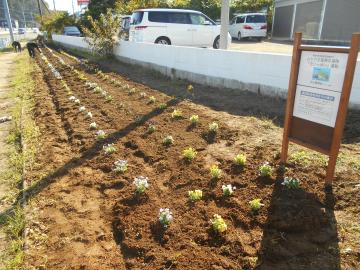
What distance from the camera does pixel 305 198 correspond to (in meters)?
→ 3.68

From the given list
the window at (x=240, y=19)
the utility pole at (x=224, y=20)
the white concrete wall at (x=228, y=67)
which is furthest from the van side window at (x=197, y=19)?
the window at (x=240, y=19)

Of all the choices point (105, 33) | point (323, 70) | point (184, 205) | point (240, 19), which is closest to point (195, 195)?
point (184, 205)

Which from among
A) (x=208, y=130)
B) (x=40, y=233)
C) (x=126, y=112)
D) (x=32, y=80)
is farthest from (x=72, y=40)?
(x=40, y=233)

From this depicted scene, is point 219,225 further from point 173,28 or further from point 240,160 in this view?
point 173,28

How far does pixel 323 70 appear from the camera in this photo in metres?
3.72

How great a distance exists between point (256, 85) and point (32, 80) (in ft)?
30.9

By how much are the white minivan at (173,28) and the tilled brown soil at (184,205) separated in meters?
9.78

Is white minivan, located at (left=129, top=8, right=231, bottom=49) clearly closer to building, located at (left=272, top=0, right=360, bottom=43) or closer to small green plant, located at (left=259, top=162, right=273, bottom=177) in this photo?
building, located at (left=272, top=0, right=360, bottom=43)

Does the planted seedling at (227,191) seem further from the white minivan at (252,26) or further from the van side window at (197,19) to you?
the white minivan at (252,26)

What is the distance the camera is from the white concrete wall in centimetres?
741

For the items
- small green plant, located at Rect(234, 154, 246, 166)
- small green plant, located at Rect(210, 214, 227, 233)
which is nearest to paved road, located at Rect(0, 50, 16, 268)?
small green plant, located at Rect(210, 214, 227, 233)

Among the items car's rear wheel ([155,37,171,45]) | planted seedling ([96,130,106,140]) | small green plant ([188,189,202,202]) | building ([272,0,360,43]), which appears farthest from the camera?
building ([272,0,360,43])

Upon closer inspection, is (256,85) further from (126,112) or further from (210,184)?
(210,184)

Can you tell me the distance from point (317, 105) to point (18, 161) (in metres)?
4.73
